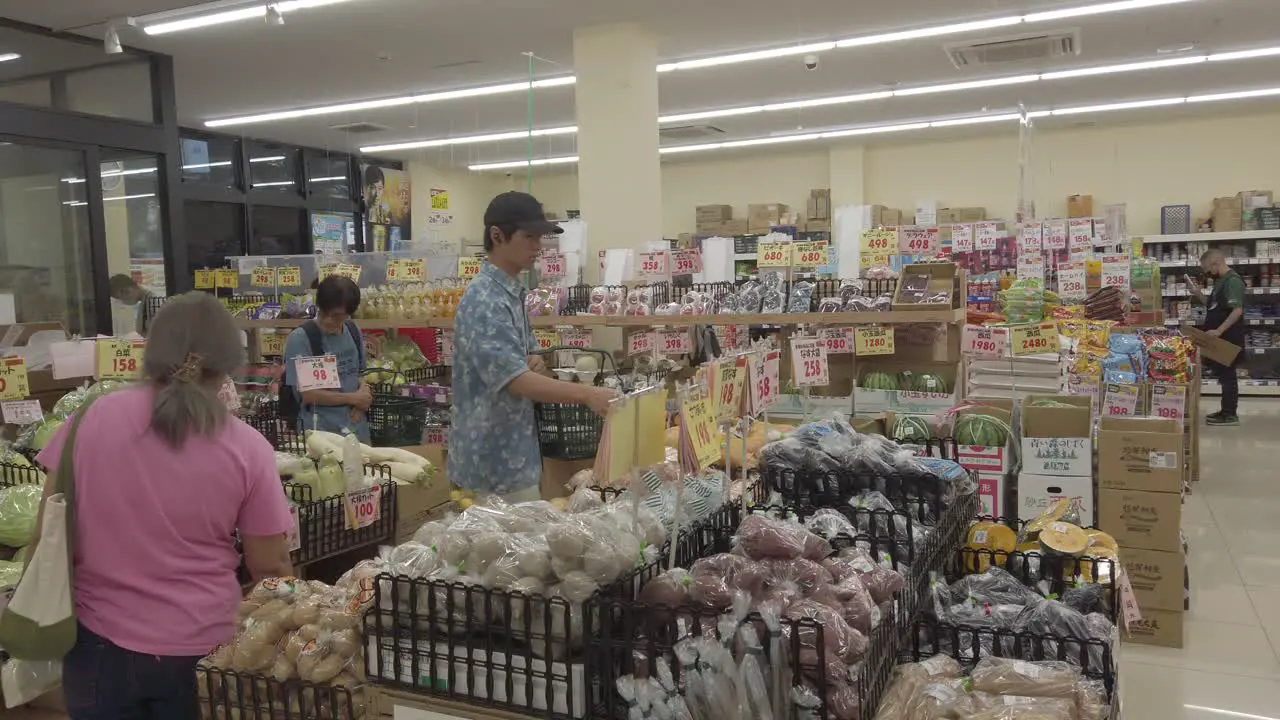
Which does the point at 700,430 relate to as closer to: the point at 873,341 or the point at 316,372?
the point at 316,372

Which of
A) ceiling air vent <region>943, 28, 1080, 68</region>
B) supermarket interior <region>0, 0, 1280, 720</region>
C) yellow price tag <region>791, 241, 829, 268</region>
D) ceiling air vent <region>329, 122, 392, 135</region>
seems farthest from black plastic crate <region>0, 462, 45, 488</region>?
ceiling air vent <region>329, 122, 392, 135</region>

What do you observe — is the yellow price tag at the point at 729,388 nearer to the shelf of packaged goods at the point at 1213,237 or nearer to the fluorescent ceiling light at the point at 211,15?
the fluorescent ceiling light at the point at 211,15

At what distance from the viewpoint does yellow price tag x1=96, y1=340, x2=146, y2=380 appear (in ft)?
12.9

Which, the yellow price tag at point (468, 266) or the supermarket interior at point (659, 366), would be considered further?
the yellow price tag at point (468, 266)

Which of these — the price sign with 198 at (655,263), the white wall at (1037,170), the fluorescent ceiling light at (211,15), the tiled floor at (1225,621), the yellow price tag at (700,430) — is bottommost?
the tiled floor at (1225,621)

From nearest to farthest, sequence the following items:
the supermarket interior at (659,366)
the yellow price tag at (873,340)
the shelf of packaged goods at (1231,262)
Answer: the supermarket interior at (659,366) < the yellow price tag at (873,340) < the shelf of packaged goods at (1231,262)

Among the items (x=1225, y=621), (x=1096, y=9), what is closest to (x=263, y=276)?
(x=1096, y=9)

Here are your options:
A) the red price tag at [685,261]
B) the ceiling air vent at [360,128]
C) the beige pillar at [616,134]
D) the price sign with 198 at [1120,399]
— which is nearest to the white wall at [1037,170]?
the ceiling air vent at [360,128]

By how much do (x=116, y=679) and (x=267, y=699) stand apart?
38 cm

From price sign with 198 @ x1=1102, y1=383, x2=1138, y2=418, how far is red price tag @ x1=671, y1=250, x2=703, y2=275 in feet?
8.52

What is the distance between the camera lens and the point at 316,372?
4043 mm

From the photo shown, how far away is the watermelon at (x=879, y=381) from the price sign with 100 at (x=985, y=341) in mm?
410

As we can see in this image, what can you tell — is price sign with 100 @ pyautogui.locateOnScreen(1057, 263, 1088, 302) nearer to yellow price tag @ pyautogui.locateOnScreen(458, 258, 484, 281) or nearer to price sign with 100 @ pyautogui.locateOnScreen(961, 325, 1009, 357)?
price sign with 100 @ pyautogui.locateOnScreen(961, 325, 1009, 357)

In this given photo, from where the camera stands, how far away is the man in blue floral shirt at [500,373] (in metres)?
2.77
